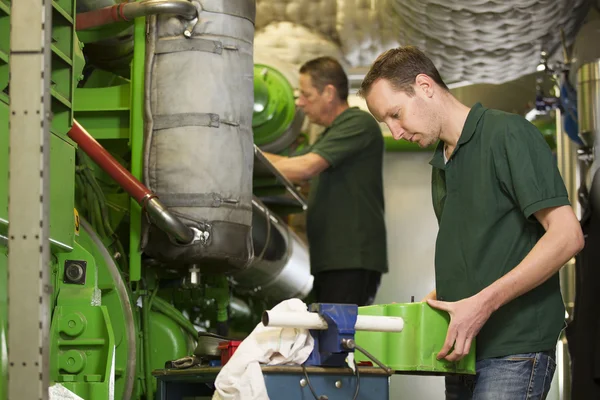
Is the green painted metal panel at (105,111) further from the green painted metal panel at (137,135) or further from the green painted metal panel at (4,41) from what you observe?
the green painted metal panel at (4,41)

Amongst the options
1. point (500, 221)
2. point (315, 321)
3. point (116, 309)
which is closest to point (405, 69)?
point (500, 221)

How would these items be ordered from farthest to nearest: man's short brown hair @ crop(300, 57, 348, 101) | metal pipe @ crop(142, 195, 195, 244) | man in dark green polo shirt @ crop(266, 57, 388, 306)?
man's short brown hair @ crop(300, 57, 348, 101) → man in dark green polo shirt @ crop(266, 57, 388, 306) → metal pipe @ crop(142, 195, 195, 244)

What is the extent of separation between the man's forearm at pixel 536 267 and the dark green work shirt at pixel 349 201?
2.22m

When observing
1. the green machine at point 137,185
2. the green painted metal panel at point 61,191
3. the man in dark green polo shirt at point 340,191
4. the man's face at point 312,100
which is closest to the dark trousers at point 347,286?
the man in dark green polo shirt at point 340,191

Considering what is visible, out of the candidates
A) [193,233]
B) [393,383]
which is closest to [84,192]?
[193,233]

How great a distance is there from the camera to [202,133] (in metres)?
3.66

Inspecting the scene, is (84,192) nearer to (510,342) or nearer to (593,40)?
(510,342)

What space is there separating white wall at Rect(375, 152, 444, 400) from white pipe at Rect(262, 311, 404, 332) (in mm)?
3905

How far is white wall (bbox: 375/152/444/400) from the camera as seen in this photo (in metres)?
6.48

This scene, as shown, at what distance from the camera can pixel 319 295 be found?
484cm

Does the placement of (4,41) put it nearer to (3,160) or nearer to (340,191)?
(3,160)

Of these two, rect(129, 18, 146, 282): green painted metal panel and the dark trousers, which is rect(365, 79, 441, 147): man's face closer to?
rect(129, 18, 146, 282): green painted metal panel

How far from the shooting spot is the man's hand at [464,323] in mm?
2523

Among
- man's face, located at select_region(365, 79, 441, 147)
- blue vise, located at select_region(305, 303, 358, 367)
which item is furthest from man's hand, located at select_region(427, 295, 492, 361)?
man's face, located at select_region(365, 79, 441, 147)
